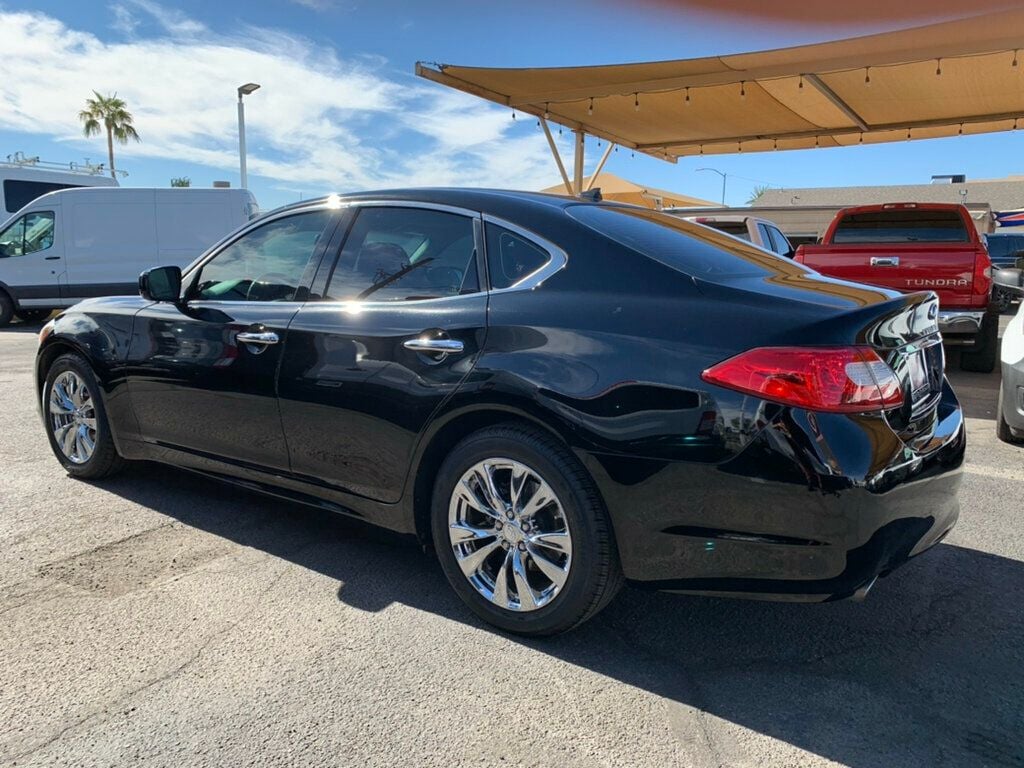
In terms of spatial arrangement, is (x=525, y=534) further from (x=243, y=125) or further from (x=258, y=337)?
(x=243, y=125)

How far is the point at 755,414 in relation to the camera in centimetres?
233

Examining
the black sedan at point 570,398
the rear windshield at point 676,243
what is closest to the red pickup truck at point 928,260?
the rear windshield at point 676,243

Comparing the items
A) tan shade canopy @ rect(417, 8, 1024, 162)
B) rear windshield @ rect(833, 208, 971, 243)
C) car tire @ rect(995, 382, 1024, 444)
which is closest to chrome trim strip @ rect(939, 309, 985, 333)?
rear windshield @ rect(833, 208, 971, 243)

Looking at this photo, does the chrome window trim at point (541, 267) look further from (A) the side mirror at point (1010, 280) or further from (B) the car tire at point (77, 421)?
(A) the side mirror at point (1010, 280)

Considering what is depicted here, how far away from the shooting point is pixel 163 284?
13.0 ft

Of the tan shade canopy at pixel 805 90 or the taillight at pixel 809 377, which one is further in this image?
the tan shade canopy at pixel 805 90

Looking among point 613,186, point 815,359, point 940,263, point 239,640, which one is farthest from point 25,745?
point 613,186

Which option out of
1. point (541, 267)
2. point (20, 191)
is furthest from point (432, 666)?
point (20, 191)

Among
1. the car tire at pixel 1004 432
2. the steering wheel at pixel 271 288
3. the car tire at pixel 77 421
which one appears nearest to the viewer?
the steering wheel at pixel 271 288

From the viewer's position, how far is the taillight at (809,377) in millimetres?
2312

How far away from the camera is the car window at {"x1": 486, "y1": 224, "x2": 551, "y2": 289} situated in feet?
9.56

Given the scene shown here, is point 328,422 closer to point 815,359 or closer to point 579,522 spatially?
point 579,522

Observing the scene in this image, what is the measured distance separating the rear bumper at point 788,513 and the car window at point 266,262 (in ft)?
5.93

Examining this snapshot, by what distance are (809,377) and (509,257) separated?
1180 mm
